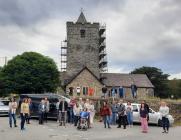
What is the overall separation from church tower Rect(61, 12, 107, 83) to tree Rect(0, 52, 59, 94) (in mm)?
4636

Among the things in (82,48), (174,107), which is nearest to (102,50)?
(82,48)

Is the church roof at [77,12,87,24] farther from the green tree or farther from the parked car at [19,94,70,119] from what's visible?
the parked car at [19,94,70,119]

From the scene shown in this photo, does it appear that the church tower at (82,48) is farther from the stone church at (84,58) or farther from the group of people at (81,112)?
the group of people at (81,112)

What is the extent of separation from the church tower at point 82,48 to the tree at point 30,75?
183 inches

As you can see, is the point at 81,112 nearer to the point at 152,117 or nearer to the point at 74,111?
the point at 74,111

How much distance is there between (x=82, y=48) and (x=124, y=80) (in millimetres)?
11482

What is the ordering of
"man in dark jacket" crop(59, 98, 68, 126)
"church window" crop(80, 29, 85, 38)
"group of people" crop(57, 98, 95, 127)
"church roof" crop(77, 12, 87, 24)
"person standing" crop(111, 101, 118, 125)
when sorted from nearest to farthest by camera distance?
"group of people" crop(57, 98, 95, 127), "man in dark jacket" crop(59, 98, 68, 126), "person standing" crop(111, 101, 118, 125), "church window" crop(80, 29, 85, 38), "church roof" crop(77, 12, 87, 24)

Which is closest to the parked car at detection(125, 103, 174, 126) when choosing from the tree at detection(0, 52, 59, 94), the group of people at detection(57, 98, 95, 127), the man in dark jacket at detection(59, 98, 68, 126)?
the group of people at detection(57, 98, 95, 127)

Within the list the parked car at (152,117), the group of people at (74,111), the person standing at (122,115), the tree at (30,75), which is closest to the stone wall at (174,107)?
the parked car at (152,117)

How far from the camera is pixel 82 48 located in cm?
8750

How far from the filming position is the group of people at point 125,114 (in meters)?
25.7

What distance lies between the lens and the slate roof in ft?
302

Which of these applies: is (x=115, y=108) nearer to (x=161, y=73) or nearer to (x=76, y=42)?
(x=76, y=42)

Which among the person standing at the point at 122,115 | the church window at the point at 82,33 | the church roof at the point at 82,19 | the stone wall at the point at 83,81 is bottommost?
the person standing at the point at 122,115
